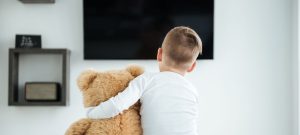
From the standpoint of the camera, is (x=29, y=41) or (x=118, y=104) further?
(x=29, y=41)

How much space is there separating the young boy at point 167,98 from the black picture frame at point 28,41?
1825 mm

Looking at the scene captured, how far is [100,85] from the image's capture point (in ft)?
5.68

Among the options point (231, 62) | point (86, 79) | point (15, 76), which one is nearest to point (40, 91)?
point (15, 76)

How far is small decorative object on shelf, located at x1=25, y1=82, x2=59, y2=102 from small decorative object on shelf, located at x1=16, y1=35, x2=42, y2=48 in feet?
0.99

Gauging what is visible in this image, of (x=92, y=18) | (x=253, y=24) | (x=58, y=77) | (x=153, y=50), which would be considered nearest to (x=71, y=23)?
(x=92, y=18)

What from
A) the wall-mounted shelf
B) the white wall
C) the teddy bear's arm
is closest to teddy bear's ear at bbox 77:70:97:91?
the teddy bear's arm

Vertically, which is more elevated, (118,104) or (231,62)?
(231,62)

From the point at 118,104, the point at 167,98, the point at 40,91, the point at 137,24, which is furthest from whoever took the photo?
the point at 137,24

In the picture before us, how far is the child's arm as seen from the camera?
1.66m

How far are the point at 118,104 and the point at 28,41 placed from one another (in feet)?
6.56

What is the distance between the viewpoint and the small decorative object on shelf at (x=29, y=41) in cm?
345

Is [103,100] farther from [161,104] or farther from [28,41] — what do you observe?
[28,41]

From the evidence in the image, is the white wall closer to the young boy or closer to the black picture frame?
the black picture frame

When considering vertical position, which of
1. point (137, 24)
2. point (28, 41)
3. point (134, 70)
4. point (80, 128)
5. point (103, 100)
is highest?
point (137, 24)
